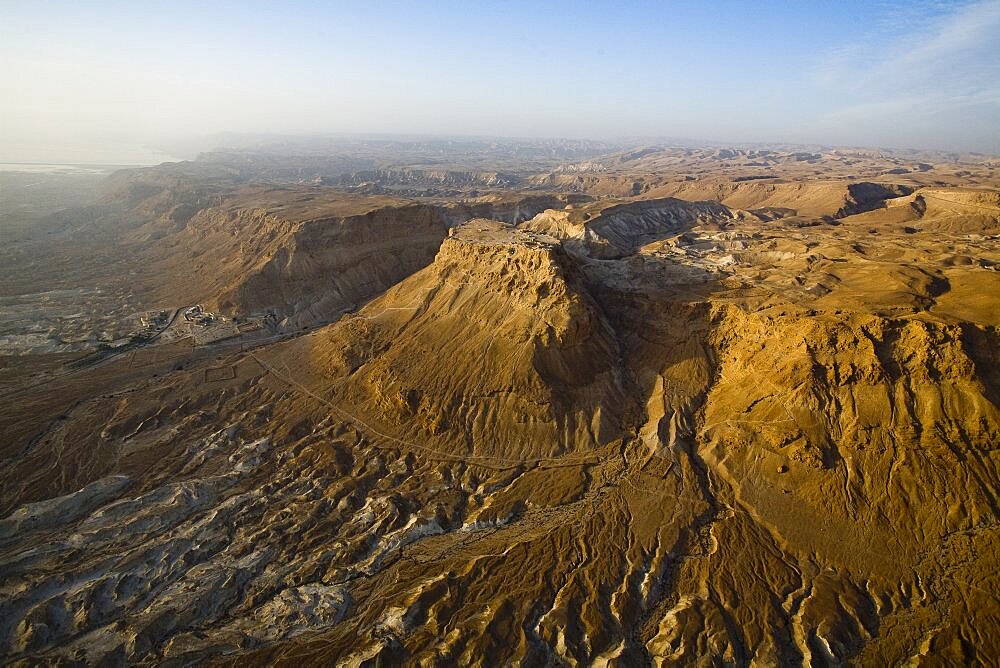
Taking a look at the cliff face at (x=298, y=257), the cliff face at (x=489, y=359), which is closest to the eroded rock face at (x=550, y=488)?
the cliff face at (x=489, y=359)

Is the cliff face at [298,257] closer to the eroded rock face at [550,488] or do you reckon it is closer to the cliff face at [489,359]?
the cliff face at [489,359]

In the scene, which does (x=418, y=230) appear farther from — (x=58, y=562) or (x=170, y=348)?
(x=58, y=562)

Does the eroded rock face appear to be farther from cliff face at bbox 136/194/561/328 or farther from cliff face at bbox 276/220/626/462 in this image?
cliff face at bbox 136/194/561/328

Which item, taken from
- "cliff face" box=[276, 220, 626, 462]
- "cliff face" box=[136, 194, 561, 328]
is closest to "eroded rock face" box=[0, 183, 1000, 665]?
"cliff face" box=[276, 220, 626, 462]

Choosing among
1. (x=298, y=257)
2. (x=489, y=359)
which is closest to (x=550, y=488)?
(x=489, y=359)

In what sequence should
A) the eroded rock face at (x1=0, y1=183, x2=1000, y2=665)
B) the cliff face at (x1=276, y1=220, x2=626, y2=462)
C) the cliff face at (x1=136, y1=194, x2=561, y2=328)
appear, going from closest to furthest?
1. the eroded rock face at (x1=0, y1=183, x2=1000, y2=665)
2. the cliff face at (x1=276, y1=220, x2=626, y2=462)
3. the cliff face at (x1=136, y1=194, x2=561, y2=328)

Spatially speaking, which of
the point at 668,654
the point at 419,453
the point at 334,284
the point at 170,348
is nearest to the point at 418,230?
the point at 334,284

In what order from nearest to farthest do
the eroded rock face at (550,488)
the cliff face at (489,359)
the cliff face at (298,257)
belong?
the eroded rock face at (550,488), the cliff face at (489,359), the cliff face at (298,257)

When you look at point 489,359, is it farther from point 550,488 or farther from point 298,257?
point 298,257
